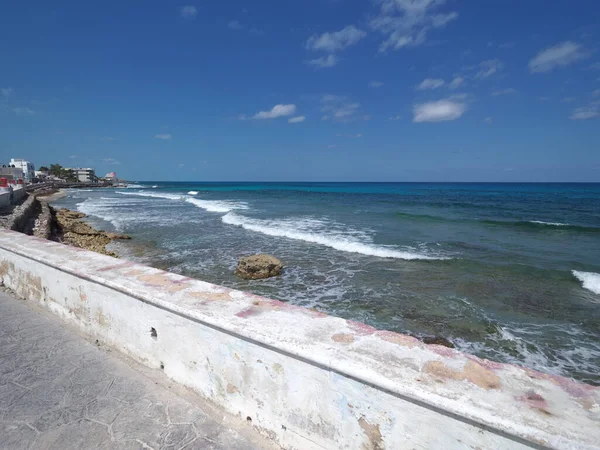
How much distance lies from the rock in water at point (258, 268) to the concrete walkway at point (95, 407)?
5.45m

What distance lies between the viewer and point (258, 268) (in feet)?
27.3

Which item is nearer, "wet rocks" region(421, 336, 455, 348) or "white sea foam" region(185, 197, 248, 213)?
"wet rocks" region(421, 336, 455, 348)

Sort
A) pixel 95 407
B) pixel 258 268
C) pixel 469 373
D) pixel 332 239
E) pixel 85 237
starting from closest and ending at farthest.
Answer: pixel 469 373 < pixel 95 407 < pixel 258 268 < pixel 85 237 < pixel 332 239

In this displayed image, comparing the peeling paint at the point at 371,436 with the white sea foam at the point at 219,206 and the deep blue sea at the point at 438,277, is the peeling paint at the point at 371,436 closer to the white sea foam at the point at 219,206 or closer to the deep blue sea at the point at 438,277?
the deep blue sea at the point at 438,277

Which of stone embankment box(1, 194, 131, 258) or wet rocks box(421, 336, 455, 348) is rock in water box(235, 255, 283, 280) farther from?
stone embankment box(1, 194, 131, 258)

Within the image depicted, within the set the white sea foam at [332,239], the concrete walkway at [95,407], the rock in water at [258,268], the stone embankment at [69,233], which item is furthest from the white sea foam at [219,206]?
the concrete walkway at [95,407]

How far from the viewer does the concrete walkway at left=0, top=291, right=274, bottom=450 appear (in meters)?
1.85

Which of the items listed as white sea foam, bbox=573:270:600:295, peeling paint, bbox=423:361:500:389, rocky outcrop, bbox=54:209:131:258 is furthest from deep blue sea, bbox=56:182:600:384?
peeling paint, bbox=423:361:500:389

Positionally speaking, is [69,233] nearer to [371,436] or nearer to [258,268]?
[258,268]

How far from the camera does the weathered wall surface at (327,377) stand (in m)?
1.25

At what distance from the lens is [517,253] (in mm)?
11703

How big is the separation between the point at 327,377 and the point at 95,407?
5.54ft

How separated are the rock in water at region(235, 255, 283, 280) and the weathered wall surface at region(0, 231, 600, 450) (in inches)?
217

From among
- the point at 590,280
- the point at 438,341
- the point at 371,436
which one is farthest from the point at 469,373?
the point at 590,280
